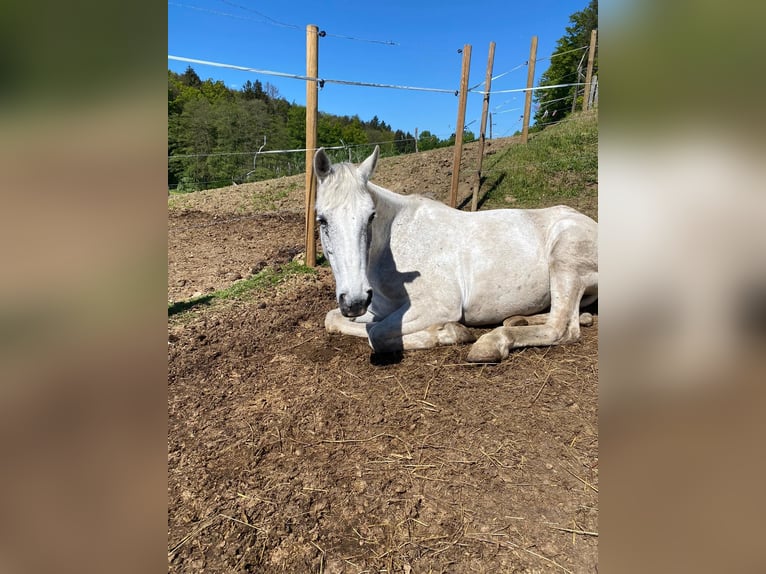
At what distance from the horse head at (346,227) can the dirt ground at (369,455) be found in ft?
2.36

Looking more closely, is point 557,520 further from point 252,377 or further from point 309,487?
point 252,377

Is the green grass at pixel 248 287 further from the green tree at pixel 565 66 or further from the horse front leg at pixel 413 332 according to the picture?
the green tree at pixel 565 66

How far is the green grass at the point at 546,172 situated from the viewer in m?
7.50

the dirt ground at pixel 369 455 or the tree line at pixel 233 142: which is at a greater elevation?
the tree line at pixel 233 142

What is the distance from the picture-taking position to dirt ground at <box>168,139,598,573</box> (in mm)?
1537

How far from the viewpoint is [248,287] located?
4.78m

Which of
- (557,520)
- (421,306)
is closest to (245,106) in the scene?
(421,306)

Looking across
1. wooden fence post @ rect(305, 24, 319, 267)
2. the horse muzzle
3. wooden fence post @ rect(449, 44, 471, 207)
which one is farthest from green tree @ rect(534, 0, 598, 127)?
the horse muzzle

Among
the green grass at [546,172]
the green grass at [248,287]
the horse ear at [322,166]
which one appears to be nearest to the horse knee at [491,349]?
the horse ear at [322,166]

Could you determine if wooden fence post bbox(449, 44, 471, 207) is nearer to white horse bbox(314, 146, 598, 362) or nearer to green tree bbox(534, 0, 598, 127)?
white horse bbox(314, 146, 598, 362)
